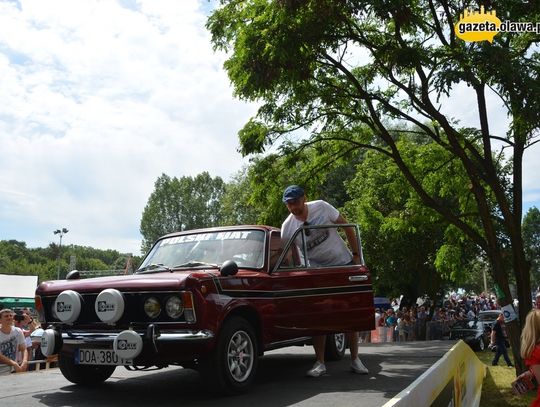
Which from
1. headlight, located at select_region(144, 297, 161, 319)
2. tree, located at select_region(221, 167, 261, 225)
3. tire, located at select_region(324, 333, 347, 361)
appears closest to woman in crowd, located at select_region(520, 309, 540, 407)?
headlight, located at select_region(144, 297, 161, 319)

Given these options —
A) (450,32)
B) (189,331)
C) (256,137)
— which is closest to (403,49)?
(450,32)

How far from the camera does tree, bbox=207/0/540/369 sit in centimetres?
890

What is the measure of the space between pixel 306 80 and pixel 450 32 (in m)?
3.00

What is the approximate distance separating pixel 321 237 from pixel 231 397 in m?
2.33

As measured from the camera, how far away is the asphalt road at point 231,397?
199 inches

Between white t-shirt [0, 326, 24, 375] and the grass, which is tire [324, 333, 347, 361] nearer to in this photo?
the grass

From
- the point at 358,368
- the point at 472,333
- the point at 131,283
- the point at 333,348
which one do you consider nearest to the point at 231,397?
the point at 131,283

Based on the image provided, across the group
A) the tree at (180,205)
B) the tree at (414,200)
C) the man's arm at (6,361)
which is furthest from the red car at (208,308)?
the tree at (180,205)

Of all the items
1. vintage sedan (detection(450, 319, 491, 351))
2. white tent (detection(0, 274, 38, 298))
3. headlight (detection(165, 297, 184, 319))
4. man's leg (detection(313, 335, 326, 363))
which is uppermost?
white tent (detection(0, 274, 38, 298))

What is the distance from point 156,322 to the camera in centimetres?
519

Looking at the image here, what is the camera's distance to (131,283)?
5.30 metres

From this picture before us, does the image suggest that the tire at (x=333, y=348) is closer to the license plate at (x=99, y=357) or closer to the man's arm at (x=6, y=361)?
the license plate at (x=99, y=357)

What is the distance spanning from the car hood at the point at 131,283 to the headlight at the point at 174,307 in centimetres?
11

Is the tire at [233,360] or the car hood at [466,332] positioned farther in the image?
the car hood at [466,332]
